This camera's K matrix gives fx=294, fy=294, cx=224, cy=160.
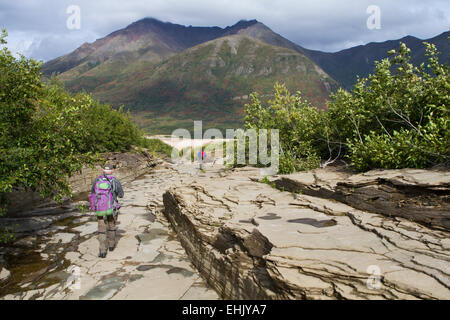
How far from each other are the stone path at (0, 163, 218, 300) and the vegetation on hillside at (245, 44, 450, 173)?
5786mm

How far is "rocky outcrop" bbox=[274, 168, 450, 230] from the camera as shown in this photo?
5.48m

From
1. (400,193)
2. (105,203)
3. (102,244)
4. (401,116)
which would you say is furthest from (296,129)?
(102,244)

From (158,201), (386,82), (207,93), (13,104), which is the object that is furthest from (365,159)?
(207,93)

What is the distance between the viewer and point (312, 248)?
4.73 meters

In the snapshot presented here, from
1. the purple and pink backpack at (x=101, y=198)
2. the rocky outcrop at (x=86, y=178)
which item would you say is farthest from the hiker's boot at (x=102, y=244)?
the rocky outcrop at (x=86, y=178)

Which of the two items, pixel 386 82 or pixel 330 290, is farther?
pixel 386 82

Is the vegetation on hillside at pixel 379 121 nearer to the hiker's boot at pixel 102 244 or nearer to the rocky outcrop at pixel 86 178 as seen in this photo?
the hiker's boot at pixel 102 244

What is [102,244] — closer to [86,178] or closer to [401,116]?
[86,178]

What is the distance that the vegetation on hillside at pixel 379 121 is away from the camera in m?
7.39

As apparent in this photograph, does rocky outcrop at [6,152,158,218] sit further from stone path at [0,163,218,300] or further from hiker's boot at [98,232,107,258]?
hiker's boot at [98,232,107,258]

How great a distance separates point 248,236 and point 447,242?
10.5 ft

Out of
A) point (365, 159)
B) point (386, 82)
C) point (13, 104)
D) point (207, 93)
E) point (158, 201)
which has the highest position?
point (207, 93)

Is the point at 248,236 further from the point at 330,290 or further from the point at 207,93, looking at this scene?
the point at 207,93

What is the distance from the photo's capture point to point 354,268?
3.96 metres
